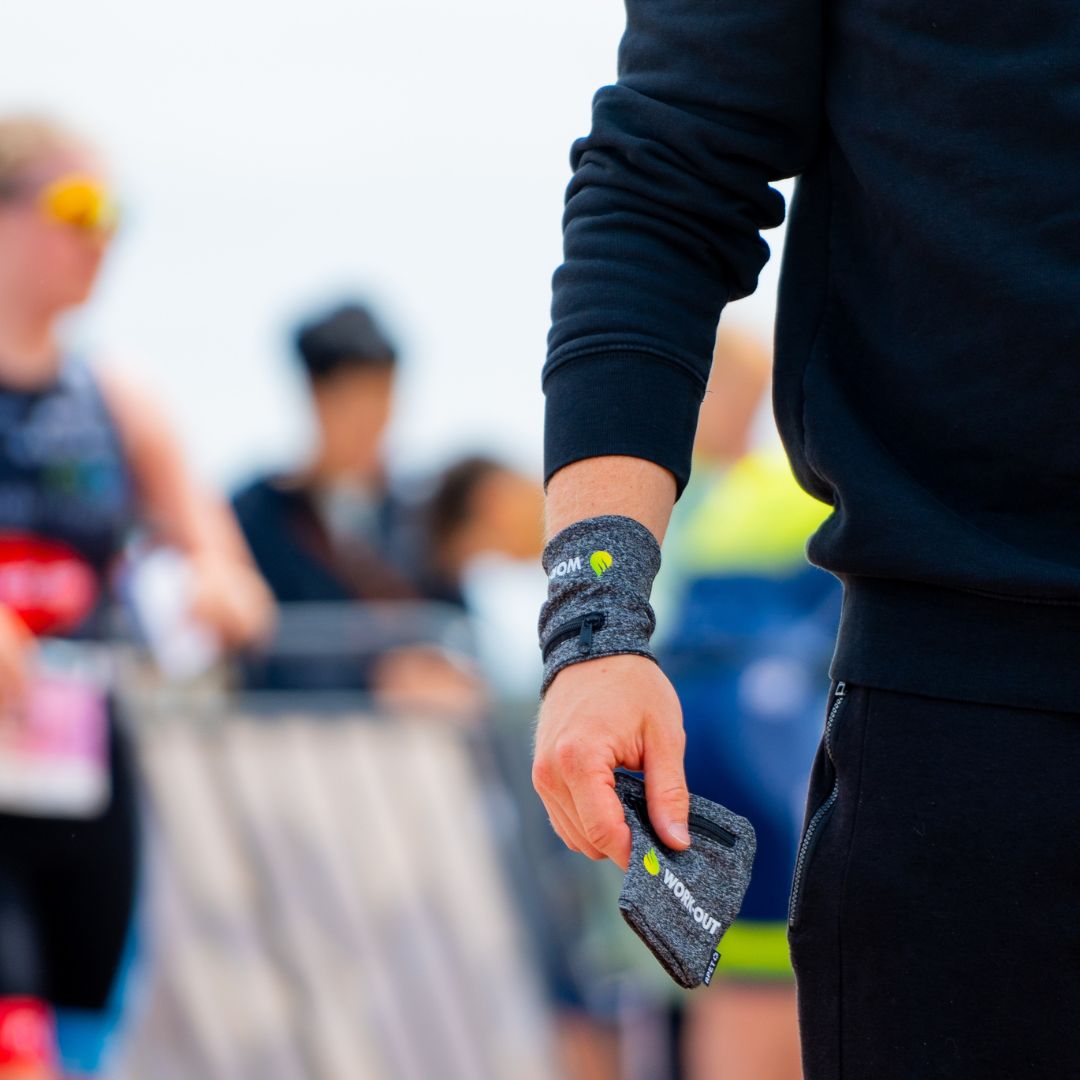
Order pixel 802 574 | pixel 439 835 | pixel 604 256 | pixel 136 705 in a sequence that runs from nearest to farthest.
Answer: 1. pixel 604 256
2. pixel 802 574
3. pixel 136 705
4. pixel 439 835

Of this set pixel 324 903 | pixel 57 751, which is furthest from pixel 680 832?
pixel 324 903

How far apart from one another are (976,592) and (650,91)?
535 mm

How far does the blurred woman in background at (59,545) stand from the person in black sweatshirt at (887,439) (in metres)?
2.32

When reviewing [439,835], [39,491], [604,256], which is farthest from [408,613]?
[604,256]

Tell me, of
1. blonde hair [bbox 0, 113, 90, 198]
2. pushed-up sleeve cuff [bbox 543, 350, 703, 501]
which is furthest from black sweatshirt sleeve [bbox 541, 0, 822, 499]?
blonde hair [bbox 0, 113, 90, 198]

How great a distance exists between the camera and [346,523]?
5.32 meters

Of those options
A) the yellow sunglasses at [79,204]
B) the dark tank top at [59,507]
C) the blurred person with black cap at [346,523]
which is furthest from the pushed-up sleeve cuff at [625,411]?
the blurred person with black cap at [346,523]

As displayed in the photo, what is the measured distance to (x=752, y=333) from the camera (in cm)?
477

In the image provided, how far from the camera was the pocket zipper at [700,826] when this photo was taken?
60.5 inches

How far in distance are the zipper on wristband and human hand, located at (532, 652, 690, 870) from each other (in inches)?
0.9

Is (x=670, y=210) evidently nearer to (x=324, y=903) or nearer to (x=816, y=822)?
(x=816, y=822)

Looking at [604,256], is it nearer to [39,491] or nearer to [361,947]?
[39,491]

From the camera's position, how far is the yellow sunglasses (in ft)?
13.2

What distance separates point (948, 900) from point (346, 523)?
3.98 metres
